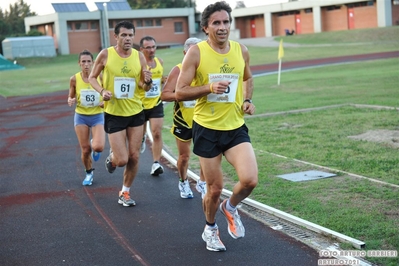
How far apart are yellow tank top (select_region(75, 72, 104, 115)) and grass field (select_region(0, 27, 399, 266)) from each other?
1995mm

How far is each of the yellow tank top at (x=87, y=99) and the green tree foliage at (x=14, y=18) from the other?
92466 millimetres

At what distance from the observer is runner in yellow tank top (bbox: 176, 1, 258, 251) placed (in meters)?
6.29

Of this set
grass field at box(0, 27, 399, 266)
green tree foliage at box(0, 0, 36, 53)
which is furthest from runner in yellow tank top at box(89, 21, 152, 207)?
green tree foliage at box(0, 0, 36, 53)

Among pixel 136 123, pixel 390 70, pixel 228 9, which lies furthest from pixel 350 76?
pixel 228 9

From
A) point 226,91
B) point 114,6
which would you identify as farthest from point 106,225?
point 114,6

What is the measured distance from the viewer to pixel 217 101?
6.38 meters

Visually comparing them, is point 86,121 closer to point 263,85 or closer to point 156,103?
point 156,103

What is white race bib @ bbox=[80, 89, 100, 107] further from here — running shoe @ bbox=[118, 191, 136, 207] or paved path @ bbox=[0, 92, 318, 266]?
running shoe @ bbox=[118, 191, 136, 207]

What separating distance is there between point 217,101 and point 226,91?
132 mm

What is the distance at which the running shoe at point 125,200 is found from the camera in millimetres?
8648

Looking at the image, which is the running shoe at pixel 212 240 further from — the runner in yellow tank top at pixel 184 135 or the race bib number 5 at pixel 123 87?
the race bib number 5 at pixel 123 87

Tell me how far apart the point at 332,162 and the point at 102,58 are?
4.04 m

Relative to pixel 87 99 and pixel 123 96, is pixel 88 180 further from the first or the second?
pixel 123 96

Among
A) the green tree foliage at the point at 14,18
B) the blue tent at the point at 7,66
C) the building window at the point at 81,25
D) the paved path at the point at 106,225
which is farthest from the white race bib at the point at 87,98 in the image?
the green tree foliage at the point at 14,18
